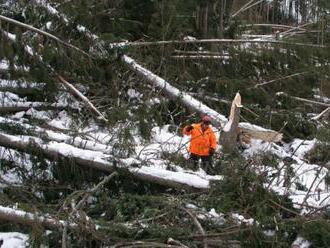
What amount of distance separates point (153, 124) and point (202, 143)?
43.1 inches

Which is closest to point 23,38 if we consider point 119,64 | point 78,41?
point 78,41

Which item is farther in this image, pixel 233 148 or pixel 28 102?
pixel 28 102

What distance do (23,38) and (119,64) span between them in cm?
156

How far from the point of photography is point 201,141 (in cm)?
748

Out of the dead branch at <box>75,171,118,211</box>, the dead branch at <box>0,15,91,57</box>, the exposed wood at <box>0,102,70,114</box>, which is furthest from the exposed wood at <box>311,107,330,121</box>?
the dead branch at <box>75,171,118,211</box>

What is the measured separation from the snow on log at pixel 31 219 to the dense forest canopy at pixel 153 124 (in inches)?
0.5

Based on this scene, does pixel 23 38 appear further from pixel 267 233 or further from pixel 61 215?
pixel 267 233

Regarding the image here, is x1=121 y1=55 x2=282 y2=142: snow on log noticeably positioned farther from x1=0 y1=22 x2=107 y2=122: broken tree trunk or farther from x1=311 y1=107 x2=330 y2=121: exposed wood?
x1=311 y1=107 x2=330 y2=121: exposed wood

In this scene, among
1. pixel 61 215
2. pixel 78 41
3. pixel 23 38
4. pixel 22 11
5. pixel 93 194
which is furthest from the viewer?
pixel 22 11

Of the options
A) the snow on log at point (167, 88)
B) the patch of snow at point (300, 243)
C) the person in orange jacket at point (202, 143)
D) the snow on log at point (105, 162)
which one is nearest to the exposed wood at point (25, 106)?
the snow on log at point (167, 88)

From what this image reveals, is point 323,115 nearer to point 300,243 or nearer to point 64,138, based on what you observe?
point 64,138

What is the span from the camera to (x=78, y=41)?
8.38 meters

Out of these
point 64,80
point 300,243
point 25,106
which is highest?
point 64,80

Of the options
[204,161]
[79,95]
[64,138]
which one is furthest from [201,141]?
[79,95]
